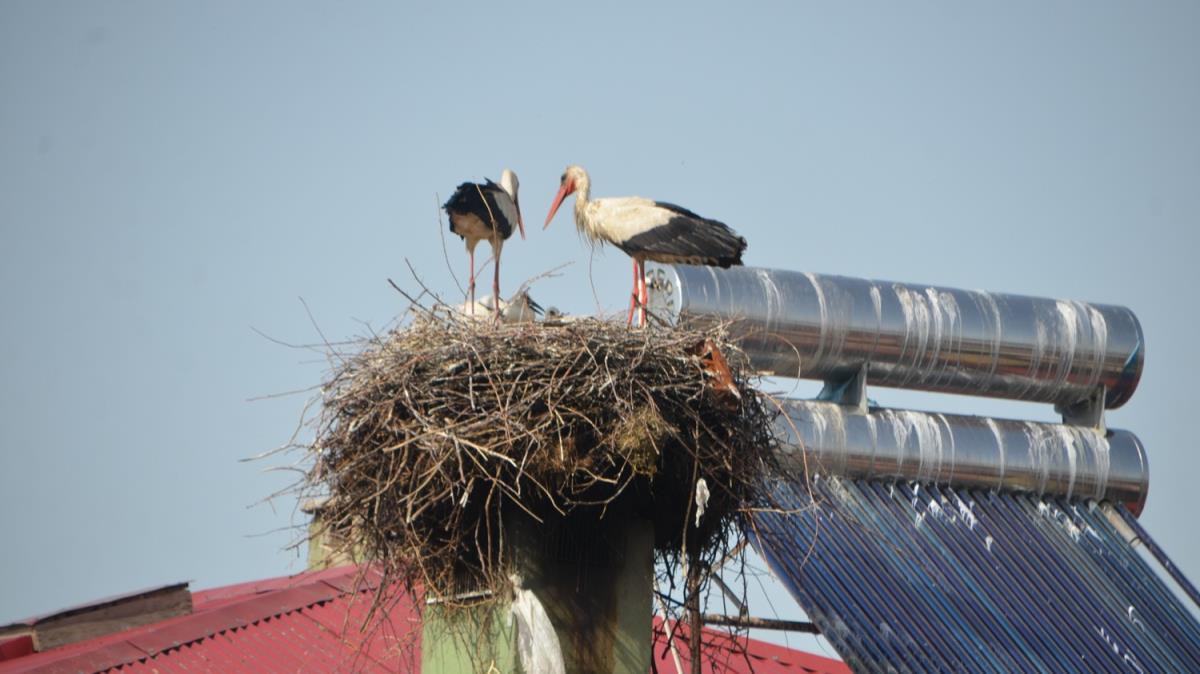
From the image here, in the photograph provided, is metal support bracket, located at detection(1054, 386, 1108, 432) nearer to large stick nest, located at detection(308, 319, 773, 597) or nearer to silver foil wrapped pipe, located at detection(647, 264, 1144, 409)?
silver foil wrapped pipe, located at detection(647, 264, 1144, 409)

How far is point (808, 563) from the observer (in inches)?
482

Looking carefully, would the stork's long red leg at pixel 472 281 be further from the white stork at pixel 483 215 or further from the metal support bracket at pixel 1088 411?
the metal support bracket at pixel 1088 411

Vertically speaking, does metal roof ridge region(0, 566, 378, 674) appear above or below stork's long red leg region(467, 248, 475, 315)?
below

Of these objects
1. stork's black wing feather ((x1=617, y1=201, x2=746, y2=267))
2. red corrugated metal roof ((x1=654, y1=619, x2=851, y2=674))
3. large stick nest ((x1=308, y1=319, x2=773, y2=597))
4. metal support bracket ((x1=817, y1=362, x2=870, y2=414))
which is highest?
stork's black wing feather ((x1=617, y1=201, x2=746, y2=267))

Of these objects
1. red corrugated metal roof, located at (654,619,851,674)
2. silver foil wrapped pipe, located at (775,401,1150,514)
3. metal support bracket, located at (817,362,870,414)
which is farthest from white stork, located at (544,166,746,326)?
red corrugated metal roof, located at (654,619,851,674)

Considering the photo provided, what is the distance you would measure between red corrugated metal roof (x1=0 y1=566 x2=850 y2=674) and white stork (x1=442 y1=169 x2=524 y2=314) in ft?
7.98

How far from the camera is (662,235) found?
12.0m

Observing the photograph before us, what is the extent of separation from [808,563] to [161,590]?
6.00 metres

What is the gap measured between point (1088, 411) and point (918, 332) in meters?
1.78

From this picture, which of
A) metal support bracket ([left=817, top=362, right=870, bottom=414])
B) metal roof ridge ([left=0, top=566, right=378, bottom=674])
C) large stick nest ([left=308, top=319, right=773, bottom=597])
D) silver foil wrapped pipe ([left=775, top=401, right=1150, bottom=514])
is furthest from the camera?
metal support bracket ([left=817, top=362, right=870, bottom=414])

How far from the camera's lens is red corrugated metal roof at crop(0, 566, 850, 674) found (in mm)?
12719

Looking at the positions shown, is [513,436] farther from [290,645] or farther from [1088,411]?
[1088,411]

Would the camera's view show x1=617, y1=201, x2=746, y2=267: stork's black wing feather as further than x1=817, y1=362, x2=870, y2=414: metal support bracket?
No

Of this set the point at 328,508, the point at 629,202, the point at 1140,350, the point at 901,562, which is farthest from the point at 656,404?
the point at 1140,350
